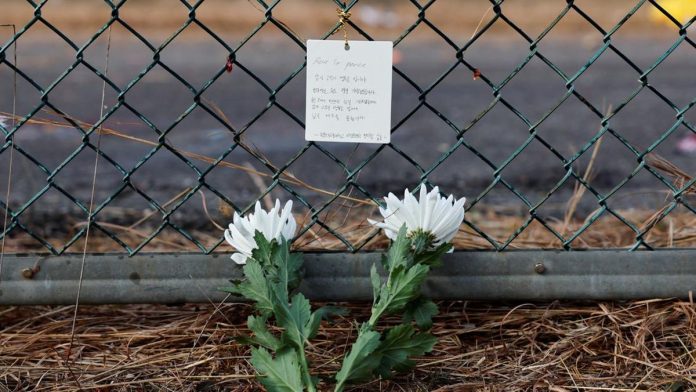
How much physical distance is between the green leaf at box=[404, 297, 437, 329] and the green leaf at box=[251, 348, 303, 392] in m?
0.30

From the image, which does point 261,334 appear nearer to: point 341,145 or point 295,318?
point 295,318

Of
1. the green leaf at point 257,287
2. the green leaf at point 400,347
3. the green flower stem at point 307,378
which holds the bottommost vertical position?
the green flower stem at point 307,378

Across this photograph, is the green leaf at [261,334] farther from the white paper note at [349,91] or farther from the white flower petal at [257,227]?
the white paper note at [349,91]

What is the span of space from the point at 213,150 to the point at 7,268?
2369mm

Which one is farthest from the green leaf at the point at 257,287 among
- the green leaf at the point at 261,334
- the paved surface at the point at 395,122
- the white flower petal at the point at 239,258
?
the paved surface at the point at 395,122

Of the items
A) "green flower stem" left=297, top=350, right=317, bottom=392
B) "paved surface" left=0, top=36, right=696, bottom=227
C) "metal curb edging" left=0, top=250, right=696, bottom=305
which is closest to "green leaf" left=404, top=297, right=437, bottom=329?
"metal curb edging" left=0, top=250, right=696, bottom=305

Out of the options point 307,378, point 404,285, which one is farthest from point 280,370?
point 404,285

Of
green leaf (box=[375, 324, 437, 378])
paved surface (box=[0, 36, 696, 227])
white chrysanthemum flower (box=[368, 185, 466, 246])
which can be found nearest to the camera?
green leaf (box=[375, 324, 437, 378])

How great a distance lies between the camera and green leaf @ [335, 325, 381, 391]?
1.80 m

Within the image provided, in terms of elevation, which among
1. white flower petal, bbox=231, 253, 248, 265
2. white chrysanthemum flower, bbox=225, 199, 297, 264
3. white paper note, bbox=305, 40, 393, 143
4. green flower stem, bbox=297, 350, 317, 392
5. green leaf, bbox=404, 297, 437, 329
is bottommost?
green flower stem, bbox=297, 350, 317, 392

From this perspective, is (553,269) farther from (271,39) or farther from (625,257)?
(271,39)

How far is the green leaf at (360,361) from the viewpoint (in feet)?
5.92

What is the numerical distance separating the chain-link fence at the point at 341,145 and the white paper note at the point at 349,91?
0.12ft

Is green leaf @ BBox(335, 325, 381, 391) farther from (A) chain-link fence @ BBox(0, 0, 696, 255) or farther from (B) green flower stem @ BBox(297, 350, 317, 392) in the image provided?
(A) chain-link fence @ BBox(0, 0, 696, 255)
